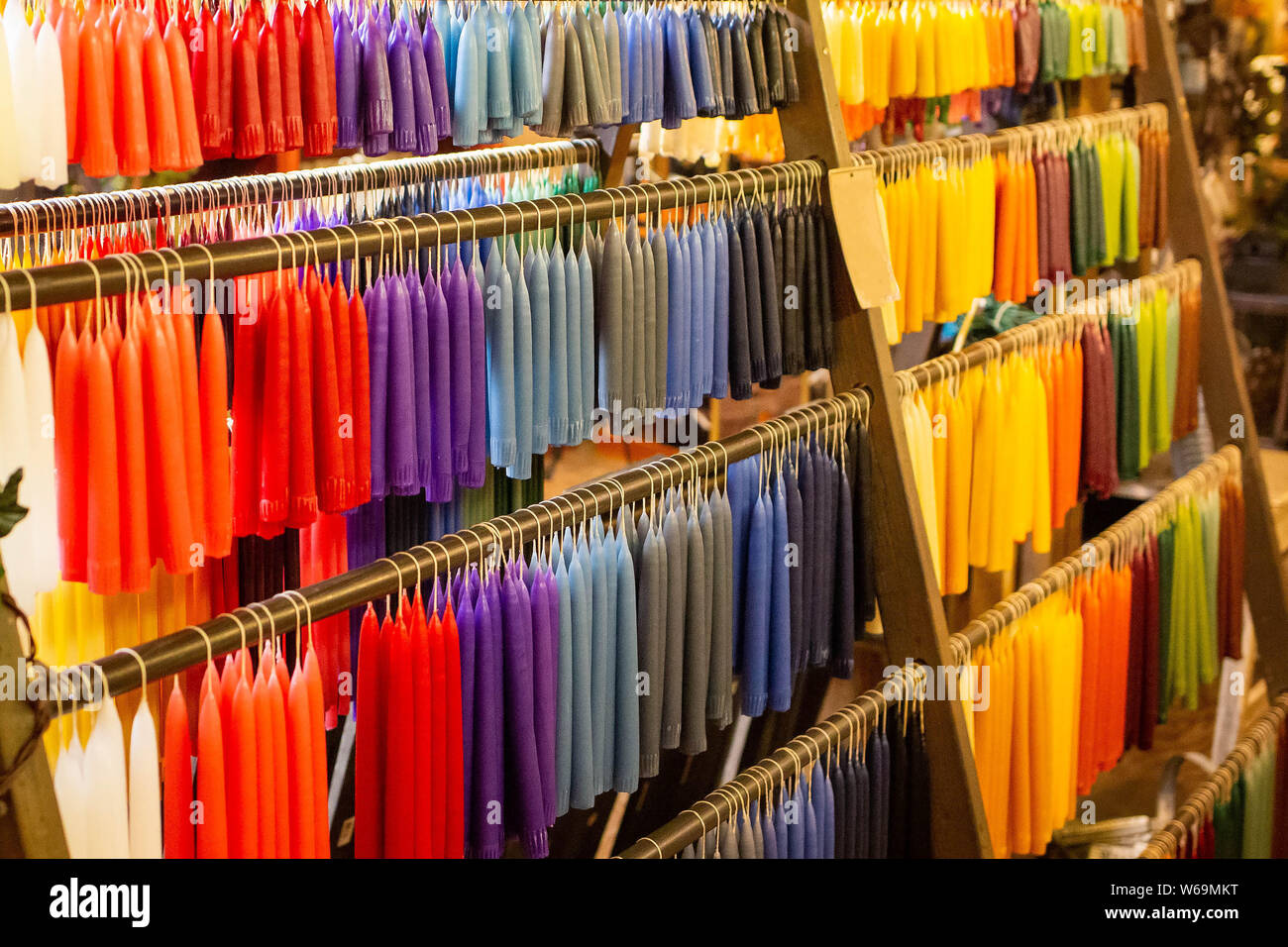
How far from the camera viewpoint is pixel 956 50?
274 centimetres

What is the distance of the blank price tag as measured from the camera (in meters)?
2.32

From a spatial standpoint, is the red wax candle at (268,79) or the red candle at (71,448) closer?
the red candle at (71,448)

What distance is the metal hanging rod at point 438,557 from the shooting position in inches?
56.0

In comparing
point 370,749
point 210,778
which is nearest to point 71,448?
point 210,778

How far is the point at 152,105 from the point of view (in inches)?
62.7

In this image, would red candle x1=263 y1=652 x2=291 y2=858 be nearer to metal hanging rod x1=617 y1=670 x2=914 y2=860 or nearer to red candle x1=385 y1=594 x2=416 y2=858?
red candle x1=385 y1=594 x2=416 y2=858

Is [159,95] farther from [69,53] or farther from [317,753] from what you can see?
[317,753]

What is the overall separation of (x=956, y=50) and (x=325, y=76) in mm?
1492

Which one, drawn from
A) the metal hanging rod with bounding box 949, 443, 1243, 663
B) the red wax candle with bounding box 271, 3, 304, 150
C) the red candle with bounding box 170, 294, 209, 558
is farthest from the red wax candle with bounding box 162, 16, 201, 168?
the metal hanging rod with bounding box 949, 443, 1243, 663

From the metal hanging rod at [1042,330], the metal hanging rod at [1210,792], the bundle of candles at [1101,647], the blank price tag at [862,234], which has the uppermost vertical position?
the blank price tag at [862,234]

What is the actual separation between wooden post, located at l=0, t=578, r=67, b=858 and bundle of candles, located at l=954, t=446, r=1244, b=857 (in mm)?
1671

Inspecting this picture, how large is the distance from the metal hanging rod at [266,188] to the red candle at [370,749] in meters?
0.97

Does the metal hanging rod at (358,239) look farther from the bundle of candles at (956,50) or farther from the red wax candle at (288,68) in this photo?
the bundle of candles at (956,50)

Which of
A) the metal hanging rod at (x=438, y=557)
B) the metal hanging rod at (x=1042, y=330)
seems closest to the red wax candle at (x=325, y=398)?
the metal hanging rod at (x=438, y=557)
